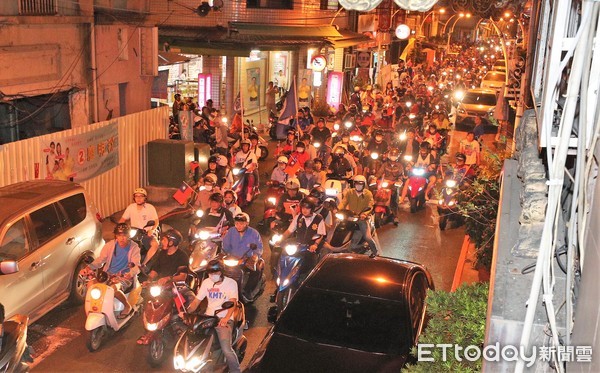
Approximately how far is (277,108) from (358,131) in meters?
9.09

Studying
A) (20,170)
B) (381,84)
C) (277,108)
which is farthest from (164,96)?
(381,84)

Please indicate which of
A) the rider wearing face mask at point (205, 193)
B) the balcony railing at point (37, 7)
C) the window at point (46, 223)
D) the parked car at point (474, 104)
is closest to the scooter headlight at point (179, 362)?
the window at point (46, 223)

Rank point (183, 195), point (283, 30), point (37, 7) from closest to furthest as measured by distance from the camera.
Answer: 1. point (183, 195)
2. point (37, 7)
3. point (283, 30)

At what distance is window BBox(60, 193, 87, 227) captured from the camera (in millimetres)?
11047

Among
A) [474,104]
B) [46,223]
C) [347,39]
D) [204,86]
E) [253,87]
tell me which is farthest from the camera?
[347,39]

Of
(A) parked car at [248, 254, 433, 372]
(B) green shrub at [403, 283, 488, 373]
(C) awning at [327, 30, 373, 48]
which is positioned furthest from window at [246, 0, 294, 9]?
(B) green shrub at [403, 283, 488, 373]

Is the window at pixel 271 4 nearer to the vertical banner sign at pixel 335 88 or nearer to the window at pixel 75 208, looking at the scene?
the vertical banner sign at pixel 335 88

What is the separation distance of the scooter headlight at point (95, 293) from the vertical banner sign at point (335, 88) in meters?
21.9

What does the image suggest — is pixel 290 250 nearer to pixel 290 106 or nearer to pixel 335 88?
pixel 290 106

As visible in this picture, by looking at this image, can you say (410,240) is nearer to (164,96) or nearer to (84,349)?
(84,349)

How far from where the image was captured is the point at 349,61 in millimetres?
36781

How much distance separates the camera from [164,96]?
25516mm

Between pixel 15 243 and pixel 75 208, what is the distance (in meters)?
1.64

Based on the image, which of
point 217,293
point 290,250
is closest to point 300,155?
point 290,250
